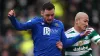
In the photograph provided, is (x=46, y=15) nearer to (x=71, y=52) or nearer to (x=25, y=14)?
(x=71, y=52)

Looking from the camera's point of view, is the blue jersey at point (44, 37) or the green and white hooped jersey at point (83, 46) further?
the green and white hooped jersey at point (83, 46)

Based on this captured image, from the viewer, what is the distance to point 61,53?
1227cm

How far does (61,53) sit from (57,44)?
14.7 inches

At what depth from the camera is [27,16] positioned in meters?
21.5

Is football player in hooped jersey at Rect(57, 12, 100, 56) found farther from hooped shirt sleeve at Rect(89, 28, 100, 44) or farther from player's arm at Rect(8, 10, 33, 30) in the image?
player's arm at Rect(8, 10, 33, 30)

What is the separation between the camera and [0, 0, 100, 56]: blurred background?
19.7 meters

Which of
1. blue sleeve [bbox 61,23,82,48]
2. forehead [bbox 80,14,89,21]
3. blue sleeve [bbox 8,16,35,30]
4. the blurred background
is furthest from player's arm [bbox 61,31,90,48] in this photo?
the blurred background

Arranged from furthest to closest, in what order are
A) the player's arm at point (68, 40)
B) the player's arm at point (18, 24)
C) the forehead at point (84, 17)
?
the forehead at point (84, 17)
the player's arm at point (68, 40)
the player's arm at point (18, 24)

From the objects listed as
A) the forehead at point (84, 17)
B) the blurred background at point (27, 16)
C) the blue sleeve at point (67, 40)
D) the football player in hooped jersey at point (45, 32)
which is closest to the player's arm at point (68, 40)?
the blue sleeve at point (67, 40)

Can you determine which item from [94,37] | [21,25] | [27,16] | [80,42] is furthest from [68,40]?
[27,16]

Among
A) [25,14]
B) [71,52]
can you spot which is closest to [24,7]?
[25,14]

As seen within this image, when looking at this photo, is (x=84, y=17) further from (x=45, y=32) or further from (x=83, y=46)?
(x=45, y=32)

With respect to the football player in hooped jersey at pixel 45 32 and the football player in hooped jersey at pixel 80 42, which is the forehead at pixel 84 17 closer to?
the football player in hooped jersey at pixel 80 42

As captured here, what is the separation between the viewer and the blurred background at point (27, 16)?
19.7m
